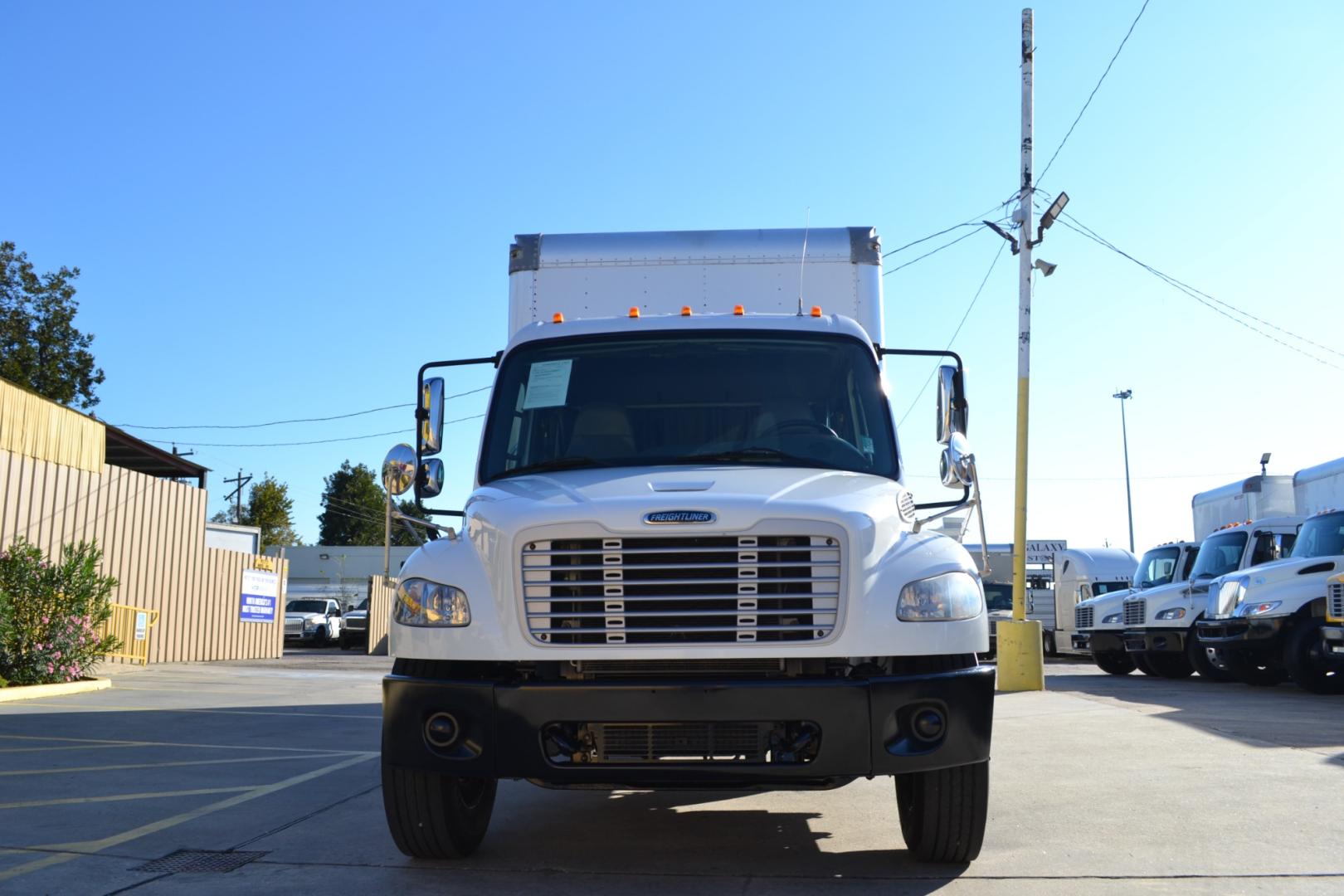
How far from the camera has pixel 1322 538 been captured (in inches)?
621

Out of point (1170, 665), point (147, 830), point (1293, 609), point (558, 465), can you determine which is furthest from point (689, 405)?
point (1170, 665)

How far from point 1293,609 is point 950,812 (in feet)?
39.7

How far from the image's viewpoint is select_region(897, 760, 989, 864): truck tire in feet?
16.4

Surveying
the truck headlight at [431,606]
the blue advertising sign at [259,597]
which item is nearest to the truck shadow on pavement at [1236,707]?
the truck headlight at [431,606]

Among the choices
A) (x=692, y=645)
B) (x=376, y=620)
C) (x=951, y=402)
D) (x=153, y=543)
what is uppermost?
(x=153, y=543)

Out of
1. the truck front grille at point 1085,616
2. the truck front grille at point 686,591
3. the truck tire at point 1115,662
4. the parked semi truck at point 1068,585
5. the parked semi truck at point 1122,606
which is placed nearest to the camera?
the truck front grille at point 686,591

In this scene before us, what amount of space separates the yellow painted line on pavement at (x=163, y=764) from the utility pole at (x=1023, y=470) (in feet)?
31.6

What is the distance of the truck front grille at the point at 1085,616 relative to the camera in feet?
71.8

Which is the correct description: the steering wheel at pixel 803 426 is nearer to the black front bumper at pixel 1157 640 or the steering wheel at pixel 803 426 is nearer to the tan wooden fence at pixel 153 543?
the black front bumper at pixel 1157 640

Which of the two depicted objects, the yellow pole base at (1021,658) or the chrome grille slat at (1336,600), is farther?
the yellow pole base at (1021,658)

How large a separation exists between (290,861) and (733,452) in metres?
2.65

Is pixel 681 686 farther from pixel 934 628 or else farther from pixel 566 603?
pixel 934 628

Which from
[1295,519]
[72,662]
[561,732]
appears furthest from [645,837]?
[1295,519]

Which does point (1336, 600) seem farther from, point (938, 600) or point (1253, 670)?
point (938, 600)
